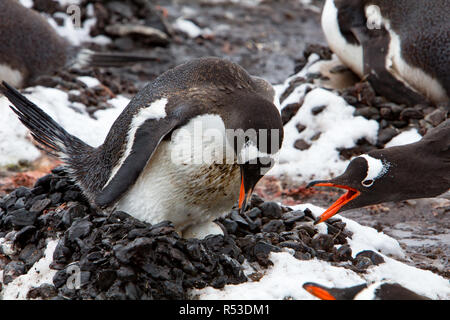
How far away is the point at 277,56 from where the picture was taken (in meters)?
9.53

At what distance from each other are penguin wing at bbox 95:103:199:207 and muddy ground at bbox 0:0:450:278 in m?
1.80

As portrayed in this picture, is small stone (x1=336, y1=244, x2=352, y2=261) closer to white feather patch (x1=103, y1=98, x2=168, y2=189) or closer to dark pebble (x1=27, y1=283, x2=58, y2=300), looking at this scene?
white feather patch (x1=103, y1=98, x2=168, y2=189)

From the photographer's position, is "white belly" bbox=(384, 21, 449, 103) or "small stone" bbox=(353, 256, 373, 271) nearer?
"small stone" bbox=(353, 256, 373, 271)

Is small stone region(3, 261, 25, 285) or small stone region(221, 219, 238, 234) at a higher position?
small stone region(221, 219, 238, 234)

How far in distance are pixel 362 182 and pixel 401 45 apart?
279cm

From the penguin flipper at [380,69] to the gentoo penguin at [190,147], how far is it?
2658 mm

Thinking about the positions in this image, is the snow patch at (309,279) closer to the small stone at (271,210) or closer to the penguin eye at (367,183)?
the penguin eye at (367,183)

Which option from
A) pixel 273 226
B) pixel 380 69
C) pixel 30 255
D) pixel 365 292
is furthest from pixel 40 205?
pixel 380 69

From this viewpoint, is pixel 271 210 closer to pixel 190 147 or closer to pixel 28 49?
pixel 190 147

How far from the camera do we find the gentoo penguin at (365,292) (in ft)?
10.1

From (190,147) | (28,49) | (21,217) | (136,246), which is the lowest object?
(28,49)

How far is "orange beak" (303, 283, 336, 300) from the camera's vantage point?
3.12m

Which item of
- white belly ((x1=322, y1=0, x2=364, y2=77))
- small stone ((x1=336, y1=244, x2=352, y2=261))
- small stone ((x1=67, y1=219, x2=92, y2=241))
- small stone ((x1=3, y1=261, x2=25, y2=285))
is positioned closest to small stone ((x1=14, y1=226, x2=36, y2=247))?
small stone ((x1=3, y1=261, x2=25, y2=285))
